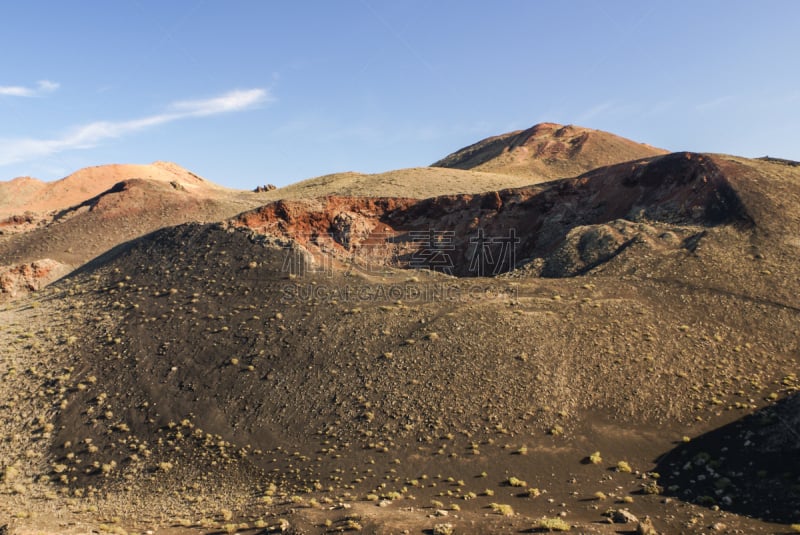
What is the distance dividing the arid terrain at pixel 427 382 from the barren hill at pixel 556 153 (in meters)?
43.4

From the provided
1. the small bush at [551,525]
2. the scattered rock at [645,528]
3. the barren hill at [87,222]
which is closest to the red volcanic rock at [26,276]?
the barren hill at [87,222]

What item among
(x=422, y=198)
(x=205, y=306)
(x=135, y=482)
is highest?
(x=422, y=198)

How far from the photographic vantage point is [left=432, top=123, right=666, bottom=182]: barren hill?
3275 inches

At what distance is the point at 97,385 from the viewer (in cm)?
2320

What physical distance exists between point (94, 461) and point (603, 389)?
19.9 metres

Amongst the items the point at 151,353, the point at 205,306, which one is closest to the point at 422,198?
the point at 205,306

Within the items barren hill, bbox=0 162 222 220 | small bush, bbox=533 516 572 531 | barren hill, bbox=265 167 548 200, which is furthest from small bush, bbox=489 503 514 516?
barren hill, bbox=0 162 222 220

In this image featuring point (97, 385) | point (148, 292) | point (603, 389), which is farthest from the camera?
point (148, 292)

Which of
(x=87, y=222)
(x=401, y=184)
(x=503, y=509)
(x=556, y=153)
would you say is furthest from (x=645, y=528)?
(x=556, y=153)

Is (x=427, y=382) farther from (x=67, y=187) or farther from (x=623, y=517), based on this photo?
(x=67, y=187)

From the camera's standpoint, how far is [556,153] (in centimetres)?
8956

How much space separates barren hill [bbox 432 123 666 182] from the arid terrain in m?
43.4

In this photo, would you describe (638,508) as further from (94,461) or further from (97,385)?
(97,385)

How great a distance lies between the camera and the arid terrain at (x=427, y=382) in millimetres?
15648
